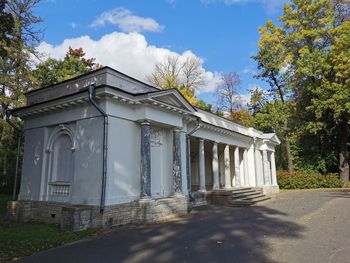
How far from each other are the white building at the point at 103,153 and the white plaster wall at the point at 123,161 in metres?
0.03

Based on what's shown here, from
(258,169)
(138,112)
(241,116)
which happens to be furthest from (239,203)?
(241,116)

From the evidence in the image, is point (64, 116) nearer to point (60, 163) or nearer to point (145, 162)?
point (60, 163)

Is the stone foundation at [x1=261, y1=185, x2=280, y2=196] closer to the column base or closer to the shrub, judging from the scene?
the column base

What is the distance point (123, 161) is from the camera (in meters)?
11.1

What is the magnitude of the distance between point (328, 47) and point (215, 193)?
19.2 meters

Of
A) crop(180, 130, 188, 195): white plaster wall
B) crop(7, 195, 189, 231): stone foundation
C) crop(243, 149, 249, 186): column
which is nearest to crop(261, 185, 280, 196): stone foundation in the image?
crop(243, 149, 249, 186): column

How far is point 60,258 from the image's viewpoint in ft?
21.8

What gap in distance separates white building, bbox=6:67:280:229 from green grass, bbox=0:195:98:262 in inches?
20.6

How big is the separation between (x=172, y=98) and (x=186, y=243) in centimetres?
682

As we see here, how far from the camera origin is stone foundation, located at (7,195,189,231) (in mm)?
9508

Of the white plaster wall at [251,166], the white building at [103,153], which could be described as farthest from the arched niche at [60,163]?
the white plaster wall at [251,166]

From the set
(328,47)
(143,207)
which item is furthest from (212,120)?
(328,47)

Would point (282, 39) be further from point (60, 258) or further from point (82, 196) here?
point (60, 258)

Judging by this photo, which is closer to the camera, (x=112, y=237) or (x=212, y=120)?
(x=112, y=237)
